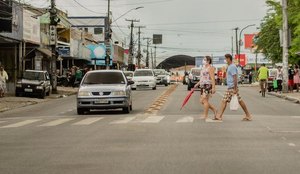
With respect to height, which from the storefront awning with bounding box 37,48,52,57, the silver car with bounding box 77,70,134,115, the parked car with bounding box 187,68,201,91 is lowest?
the silver car with bounding box 77,70,134,115

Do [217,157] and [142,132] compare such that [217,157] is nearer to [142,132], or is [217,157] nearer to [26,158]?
[26,158]

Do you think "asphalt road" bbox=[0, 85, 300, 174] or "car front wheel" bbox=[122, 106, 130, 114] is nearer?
"asphalt road" bbox=[0, 85, 300, 174]

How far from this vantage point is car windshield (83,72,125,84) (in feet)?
76.5

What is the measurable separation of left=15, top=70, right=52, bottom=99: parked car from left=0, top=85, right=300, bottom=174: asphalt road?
61.3ft

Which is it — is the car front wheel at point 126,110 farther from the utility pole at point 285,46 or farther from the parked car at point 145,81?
the parked car at point 145,81

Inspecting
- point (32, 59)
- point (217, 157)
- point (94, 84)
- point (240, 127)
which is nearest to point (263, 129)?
point (240, 127)

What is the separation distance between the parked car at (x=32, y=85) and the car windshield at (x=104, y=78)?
1423cm

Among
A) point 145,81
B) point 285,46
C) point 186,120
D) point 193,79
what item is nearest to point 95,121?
point 186,120

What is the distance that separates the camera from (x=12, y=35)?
132 feet

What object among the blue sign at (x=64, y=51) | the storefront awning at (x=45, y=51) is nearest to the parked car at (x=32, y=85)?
the storefront awning at (x=45, y=51)

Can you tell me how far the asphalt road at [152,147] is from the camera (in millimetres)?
9734

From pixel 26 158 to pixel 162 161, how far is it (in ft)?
7.46

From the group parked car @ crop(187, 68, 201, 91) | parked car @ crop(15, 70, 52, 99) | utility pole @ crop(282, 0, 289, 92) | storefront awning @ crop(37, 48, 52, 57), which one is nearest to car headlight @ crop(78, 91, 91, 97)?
parked car @ crop(15, 70, 52, 99)

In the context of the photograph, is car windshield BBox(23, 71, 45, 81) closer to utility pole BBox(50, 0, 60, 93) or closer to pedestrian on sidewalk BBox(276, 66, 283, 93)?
utility pole BBox(50, 0, 60, 93)
